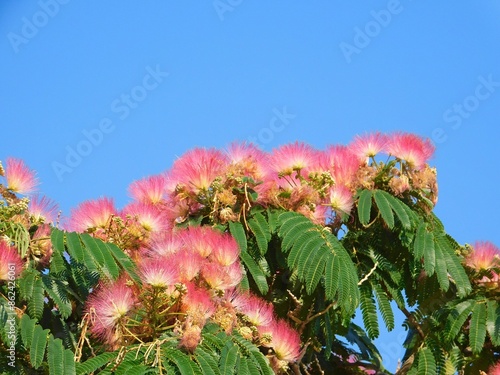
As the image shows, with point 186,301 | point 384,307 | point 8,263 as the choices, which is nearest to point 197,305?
point 186,301

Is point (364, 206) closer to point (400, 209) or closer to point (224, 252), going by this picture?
point (400, 209)

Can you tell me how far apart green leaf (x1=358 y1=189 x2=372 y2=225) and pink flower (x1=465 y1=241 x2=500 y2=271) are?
684mm

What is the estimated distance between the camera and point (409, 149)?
642 cm

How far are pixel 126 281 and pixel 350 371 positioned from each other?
7.88ft

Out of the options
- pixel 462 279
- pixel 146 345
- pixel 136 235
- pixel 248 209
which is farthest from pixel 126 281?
pixel 462 279

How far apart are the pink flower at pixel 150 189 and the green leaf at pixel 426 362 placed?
A: 1.87 m

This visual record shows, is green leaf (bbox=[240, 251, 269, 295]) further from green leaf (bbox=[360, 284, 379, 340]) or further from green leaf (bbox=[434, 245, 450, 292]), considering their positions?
green leaf (bbox=[434, 245, 450, 292])

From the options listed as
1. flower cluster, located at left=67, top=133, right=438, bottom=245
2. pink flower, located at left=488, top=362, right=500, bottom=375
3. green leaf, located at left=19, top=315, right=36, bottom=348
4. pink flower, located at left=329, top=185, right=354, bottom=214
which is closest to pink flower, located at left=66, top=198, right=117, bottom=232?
flower cluster, located at left=67, top=133, right=438, bottom=245

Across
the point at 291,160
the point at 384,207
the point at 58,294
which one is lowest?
the point at 58,294

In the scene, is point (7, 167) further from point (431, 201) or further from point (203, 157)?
point (431, 201)

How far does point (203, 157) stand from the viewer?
6219 mm

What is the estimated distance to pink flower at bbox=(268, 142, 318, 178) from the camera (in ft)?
20.8

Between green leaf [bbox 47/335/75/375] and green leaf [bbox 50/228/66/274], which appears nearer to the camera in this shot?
green leaf [bbox 47/335/75/375]

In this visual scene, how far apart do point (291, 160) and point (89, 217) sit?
1.31m
